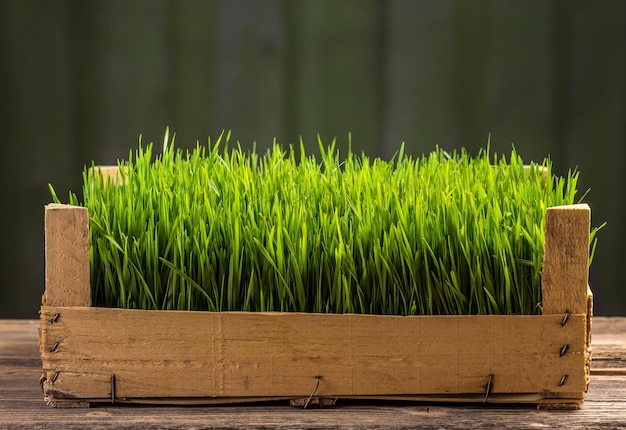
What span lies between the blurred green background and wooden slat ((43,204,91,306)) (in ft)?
2.94

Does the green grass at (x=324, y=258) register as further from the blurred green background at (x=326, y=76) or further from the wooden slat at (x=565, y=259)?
the blurred green background at (x=326, y=76)

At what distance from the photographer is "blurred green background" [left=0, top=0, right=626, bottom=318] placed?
5.41 ft

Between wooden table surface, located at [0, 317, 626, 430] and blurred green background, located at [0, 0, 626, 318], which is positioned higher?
blurred green background, located at [0, 0, 626, 318]

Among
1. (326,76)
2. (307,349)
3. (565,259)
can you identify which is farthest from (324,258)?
(326,76)

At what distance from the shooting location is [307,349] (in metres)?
0.79

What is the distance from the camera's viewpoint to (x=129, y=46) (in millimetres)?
1668

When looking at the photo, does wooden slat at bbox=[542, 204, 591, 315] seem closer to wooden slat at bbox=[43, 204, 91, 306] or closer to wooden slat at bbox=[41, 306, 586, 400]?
wooden slat at bbox=[41, 306, 586, 400]

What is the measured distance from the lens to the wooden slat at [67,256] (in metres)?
0.79

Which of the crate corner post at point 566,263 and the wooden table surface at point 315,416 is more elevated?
the crate corner post at point 566,263

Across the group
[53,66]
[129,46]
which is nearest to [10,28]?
[53,66]

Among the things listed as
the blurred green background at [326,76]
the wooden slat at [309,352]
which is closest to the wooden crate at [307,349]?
the wooden slat at [309,352]

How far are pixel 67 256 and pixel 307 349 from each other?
0.78 feet

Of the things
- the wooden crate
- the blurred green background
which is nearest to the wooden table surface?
the wooden crate

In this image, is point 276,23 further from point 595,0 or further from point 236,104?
point 595,0
